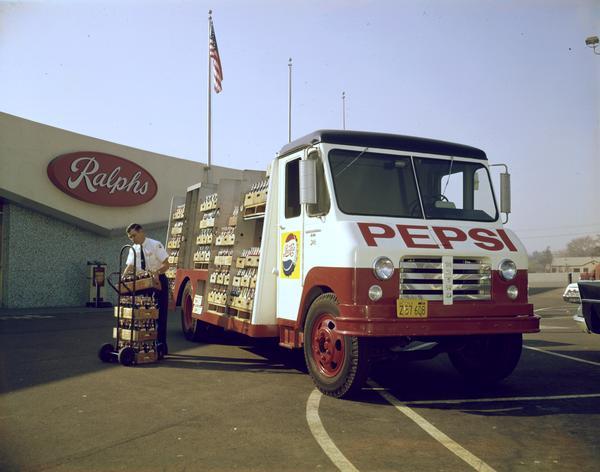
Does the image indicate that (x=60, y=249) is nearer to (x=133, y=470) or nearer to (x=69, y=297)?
(x=69, y=297)

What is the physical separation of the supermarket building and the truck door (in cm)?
1344

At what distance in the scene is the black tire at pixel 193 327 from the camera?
35.6 ft

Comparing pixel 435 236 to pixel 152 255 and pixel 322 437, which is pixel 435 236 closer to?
pixel 322 437

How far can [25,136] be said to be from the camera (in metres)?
18.9

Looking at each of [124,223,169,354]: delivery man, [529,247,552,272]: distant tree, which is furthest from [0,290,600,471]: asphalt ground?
[529,247,552,272]: distant tree

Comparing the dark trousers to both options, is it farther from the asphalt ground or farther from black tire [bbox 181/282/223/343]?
black tire [bbox 181/282/223/343]

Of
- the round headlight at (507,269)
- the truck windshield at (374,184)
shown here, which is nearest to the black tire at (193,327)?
the truck windshield at (374,184)

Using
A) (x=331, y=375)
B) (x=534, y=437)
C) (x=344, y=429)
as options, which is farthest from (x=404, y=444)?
(x=331, y=375)

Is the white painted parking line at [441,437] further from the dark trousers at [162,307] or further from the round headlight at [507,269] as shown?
the dark trousers at [162,307]

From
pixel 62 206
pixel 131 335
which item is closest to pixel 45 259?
pixel 62 206

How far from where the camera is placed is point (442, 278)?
6.39m

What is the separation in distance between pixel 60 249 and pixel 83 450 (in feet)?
53.8

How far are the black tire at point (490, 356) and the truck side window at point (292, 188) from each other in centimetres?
254

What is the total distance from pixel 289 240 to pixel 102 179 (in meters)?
14.7
